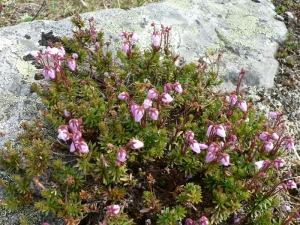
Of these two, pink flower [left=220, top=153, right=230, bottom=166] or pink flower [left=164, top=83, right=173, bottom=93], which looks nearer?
pink flower [left=220, top=153, right=230, bottom=166]

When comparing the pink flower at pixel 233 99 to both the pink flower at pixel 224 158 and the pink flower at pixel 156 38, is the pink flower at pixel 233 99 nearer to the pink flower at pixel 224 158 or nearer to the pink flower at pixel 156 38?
the pink flower at pixel 224 158

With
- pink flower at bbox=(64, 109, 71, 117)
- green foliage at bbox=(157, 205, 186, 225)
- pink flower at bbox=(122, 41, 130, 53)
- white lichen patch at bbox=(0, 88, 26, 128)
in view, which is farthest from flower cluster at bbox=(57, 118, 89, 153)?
pink flower at bbox=(122, 41, 130, 53)

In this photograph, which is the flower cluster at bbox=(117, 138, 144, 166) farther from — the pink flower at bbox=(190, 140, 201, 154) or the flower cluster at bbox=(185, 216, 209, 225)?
the flower cluster at bbox=(185, 216, 209, 225)

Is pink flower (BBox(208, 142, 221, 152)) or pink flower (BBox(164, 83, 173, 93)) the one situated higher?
pink flower (BBox(164, 83, 173, 93))

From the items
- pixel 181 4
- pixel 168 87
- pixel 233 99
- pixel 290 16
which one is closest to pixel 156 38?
pixel 168 87

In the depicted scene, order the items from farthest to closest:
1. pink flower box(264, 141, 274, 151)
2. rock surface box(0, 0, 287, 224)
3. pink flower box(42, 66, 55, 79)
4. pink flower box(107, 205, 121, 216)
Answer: rock surface box(0, 0, 287, 224) → pink flower box(42, 66, 55, 79) → pink flower box(264, 141, 274, 151) → pink flower box(107, 205, 121, 216)

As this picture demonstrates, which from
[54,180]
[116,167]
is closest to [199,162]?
[116,167]

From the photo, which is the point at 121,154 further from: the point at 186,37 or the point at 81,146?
the point at 186,37

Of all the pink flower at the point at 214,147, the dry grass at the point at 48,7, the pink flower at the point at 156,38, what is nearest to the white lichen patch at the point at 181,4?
the dry grass at the point at 48,7
